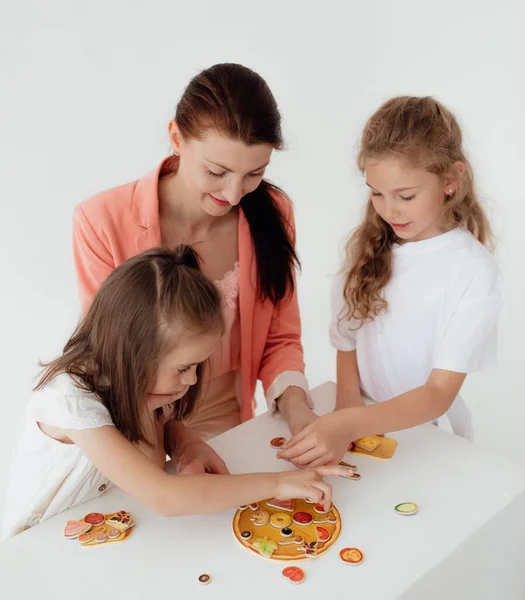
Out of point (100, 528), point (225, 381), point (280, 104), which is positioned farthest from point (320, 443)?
point (280, 104)

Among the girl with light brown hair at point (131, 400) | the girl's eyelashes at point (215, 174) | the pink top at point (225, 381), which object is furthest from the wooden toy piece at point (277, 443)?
the girl's eyelashes at point (215, 174)

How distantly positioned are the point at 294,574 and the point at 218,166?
25.5 inches

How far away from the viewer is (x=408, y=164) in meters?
1.25

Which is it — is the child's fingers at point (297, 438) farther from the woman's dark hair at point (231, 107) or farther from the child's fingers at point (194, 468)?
the woman's dark hair at point (231, 107)

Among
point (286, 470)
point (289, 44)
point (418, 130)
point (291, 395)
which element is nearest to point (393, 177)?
point (418, 130)

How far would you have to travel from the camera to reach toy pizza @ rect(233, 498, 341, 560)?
37.2 inches

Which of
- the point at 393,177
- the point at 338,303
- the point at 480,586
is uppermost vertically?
the point at 393,177

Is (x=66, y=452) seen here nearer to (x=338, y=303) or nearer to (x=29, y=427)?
(x=29, y=427)

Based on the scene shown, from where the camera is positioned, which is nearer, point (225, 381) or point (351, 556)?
point (351, 556)

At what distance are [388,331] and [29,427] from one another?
2.29 feet

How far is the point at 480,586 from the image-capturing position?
103cm

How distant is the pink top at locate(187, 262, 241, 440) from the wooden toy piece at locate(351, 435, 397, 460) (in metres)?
0.36

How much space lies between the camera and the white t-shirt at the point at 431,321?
125 centimetres

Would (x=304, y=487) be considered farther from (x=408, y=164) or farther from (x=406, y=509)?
(x=408, y=164)
